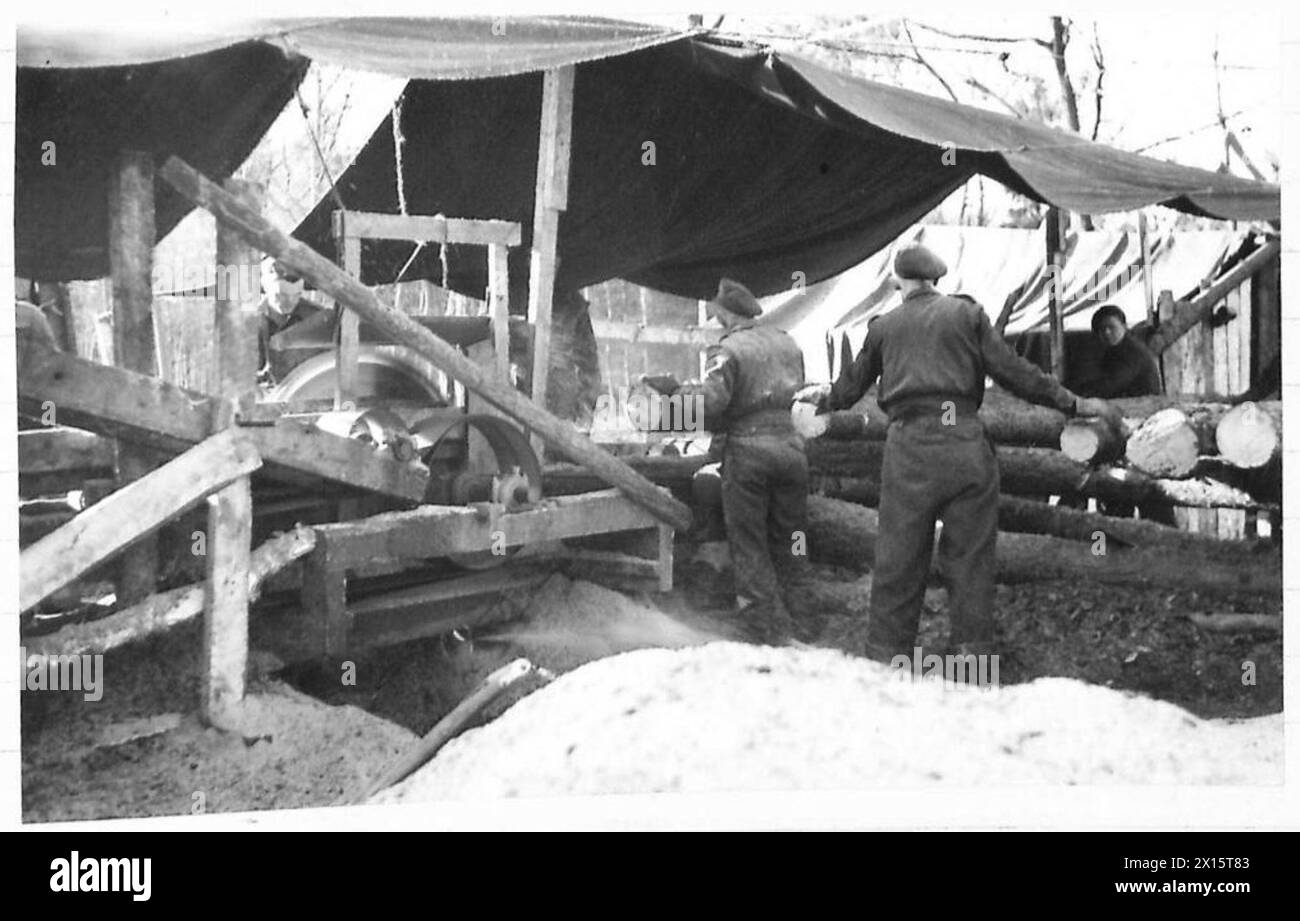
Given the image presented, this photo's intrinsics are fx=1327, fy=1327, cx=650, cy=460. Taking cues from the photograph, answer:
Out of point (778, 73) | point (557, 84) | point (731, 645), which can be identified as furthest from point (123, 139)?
point (731, 645)

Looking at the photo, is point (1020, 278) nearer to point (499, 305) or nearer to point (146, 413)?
point (499, 305)

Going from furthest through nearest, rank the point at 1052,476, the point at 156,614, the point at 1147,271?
the point at 1147,271 → the point at 1052,476 → the point at 156,614

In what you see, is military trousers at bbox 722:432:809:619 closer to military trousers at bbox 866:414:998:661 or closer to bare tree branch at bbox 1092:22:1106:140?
military trousers at bbox 866:414:998:661

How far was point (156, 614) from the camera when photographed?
15.2ft

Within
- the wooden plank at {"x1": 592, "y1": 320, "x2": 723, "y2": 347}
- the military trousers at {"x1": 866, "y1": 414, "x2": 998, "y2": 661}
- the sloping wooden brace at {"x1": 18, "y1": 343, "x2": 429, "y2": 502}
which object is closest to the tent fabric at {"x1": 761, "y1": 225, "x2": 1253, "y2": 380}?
the wooden plank at {"x1": 592, "y1": 320, "x2": 723, "y2": 347}

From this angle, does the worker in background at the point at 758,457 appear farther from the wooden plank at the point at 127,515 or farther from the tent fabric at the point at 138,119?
the tent fabric at the point at 138,119

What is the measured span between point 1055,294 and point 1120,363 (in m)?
0.55

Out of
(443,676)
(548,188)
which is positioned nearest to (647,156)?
(548,188)

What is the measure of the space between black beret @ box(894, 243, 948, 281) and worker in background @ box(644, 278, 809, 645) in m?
0.68

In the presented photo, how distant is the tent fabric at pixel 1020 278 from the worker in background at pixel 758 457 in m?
1.40

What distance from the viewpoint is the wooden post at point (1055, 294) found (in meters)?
6.07

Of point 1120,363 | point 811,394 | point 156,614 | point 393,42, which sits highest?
point 393,42

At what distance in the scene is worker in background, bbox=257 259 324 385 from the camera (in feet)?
20.3

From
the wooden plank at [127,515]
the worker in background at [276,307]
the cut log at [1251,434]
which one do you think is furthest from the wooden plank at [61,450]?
the cut log at [1251,434]
